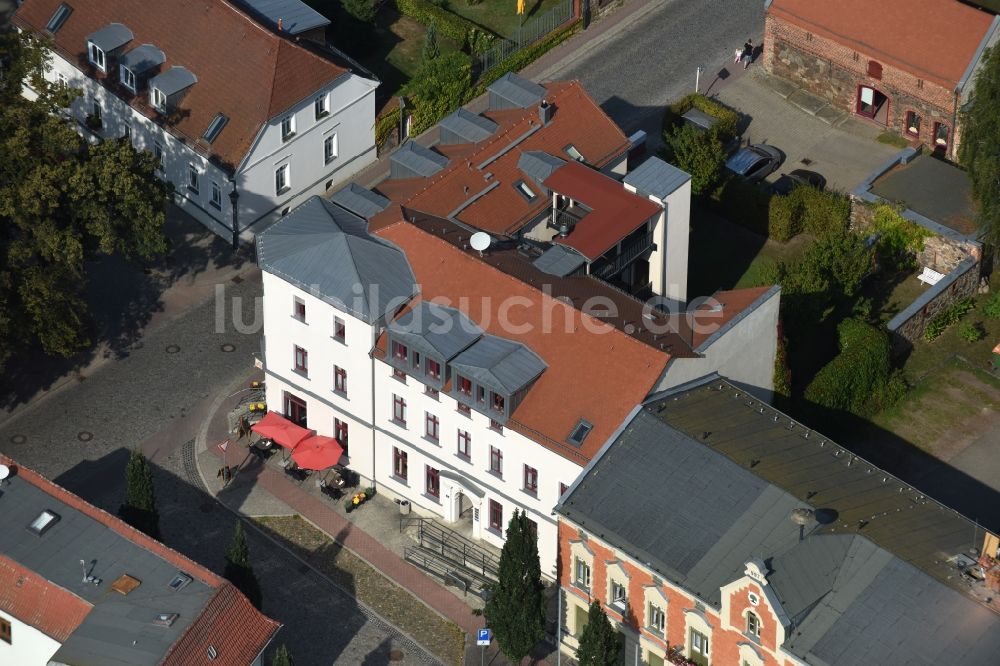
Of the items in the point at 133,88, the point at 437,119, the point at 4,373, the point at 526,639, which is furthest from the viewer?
the point at 437,119

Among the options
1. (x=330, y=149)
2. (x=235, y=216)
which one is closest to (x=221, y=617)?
(x=235, y=216)

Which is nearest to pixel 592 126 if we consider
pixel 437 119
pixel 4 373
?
pixel 437 119

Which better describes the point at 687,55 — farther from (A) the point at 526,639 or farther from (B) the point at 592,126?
(A) the point at 526,639

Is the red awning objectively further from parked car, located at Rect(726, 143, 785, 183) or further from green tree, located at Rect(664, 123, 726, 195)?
parked car, located at Rect(726, 143, 785, 183)

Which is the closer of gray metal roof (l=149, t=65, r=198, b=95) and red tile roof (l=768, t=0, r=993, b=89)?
gray metal roof (l=149, t=65, r=198, b=95)

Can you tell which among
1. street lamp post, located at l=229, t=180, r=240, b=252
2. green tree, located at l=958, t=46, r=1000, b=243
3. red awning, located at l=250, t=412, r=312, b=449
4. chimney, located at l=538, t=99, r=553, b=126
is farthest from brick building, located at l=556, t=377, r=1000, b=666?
street lamp post, located at l=229, t=180, r=240, b=252

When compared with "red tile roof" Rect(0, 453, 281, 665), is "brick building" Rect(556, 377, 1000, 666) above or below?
above

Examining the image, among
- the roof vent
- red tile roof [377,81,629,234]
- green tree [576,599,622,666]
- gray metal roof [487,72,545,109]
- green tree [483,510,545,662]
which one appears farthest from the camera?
gray metal roof [487,72,545,109]
